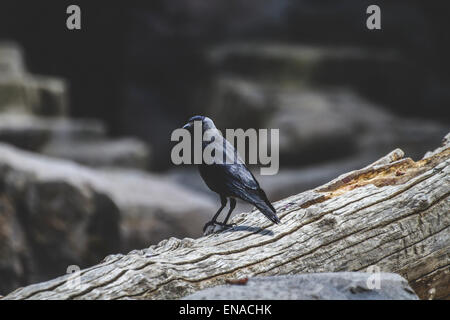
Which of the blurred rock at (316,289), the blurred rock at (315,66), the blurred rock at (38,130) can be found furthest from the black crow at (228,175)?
the blurred rock at (315,66)

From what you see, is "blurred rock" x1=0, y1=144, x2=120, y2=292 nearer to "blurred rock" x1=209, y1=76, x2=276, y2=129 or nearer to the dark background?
"blurred rock" x1=209, y1=76, x2=276, y2=129

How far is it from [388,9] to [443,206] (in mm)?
10187

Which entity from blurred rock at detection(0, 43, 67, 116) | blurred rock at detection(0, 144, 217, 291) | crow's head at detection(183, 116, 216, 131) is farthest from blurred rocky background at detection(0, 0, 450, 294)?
crow's head at detection(183, 116, 216, 131)

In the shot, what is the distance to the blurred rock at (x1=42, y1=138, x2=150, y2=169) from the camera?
866cm

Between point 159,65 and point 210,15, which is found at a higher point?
point 210,15

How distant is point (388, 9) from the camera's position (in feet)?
39.5

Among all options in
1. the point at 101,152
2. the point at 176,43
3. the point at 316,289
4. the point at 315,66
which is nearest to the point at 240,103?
the point at 315,66

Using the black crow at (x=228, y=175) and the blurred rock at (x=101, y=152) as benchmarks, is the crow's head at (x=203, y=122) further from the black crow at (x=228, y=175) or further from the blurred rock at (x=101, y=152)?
the blurred rock at (x=101, y=152)

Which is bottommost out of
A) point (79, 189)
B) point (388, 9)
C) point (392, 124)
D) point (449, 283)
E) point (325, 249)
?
point (449, 283)

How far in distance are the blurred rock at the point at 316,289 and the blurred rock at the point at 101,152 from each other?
21.9 ft

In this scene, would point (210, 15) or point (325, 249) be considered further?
point (210, 15)
